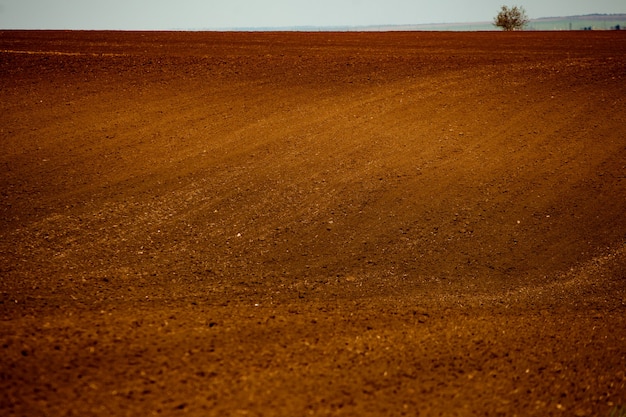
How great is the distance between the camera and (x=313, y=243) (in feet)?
20.9

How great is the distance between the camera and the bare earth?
3.91m

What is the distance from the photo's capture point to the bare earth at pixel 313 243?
154 inches

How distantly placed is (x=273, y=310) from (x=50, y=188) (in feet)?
14.5

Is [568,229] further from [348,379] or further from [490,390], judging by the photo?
[348,379]

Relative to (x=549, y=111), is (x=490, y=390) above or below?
below

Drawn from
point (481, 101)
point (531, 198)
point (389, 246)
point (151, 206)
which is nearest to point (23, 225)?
point (151, 206)

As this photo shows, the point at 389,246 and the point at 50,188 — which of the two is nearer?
the point at 389,246

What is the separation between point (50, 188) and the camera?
Answer: 7344 millimetres

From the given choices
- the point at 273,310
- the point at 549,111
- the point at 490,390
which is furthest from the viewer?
the point at 549,111

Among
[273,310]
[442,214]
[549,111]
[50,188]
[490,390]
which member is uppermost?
[549,111]

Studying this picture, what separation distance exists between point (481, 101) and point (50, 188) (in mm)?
8549

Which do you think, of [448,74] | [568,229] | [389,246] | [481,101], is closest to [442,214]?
[389,246]

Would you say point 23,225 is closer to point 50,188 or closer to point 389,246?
point 50,188

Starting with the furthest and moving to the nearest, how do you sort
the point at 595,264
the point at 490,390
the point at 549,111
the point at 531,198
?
the point at 549,111 < the point at 531,198 < the point at 595,264 < the point at 490,390
